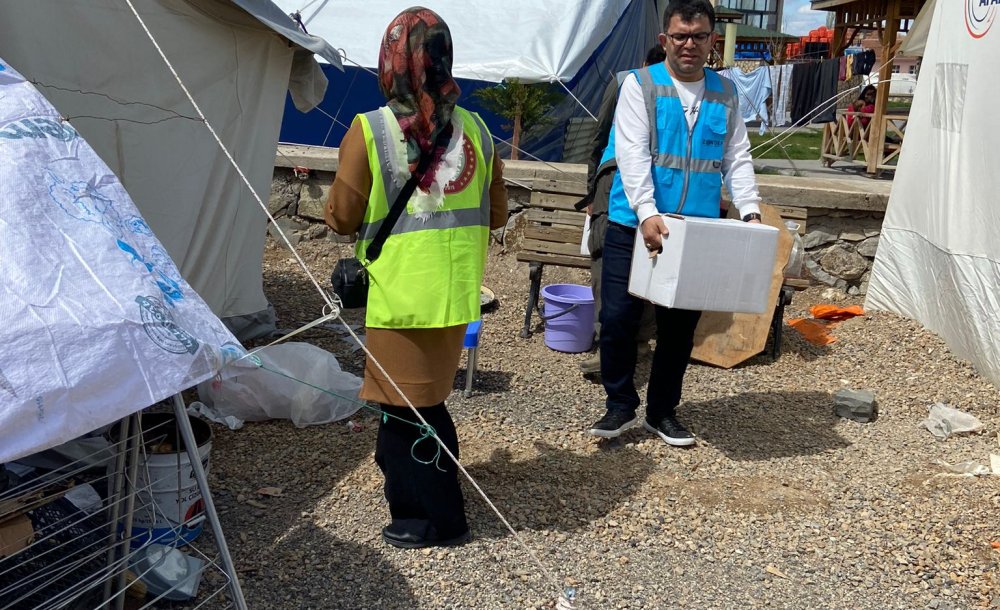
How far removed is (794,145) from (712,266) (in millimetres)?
16813

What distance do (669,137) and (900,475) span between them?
1818mm

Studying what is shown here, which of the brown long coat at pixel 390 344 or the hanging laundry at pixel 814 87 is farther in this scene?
the hanging laundry at pixel 814 87

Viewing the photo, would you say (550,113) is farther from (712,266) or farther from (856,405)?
(712,266)

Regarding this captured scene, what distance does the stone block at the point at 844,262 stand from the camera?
22.6 feet

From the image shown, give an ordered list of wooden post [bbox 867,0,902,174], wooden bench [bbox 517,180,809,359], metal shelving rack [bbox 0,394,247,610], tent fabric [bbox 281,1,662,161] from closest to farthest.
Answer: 1. metal shelving rack [bbox 0,394,247,610]
2. wooden bench [bbox 517,180,809,359]
3. tent fabric [bbox 281,1,662,161]
4. wooden post [bbox 867,0,902,174]

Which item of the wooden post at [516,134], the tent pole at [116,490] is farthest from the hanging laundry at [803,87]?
the tent pole at [116,490]

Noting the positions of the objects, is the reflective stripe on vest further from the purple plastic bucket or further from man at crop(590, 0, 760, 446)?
the purple plastic bucket

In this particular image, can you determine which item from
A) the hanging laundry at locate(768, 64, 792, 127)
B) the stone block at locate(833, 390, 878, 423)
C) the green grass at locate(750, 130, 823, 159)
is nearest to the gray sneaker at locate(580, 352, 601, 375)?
the stone block at locate(833, 390, 878, 423)

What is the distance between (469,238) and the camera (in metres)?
3.06

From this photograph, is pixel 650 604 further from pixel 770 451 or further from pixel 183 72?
pixel 183 72

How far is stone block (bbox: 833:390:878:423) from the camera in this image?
15.4ft

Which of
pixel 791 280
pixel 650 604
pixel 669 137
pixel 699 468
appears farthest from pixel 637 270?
pixel 791 280

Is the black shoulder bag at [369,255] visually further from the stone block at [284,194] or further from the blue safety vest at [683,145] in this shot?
the stone block at [284,194]

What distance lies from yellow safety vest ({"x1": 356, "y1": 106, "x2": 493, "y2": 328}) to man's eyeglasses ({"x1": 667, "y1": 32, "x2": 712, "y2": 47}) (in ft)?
3.67
